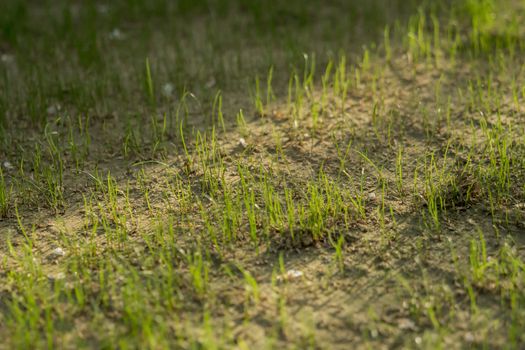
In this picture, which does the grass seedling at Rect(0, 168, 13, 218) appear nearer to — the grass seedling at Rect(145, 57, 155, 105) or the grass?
the grass

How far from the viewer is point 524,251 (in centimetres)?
335

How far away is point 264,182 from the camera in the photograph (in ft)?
12.6

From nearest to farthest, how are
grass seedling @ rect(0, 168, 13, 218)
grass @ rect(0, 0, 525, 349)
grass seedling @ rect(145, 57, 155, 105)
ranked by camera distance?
grass @ rect(0, 0, 525, 349)
grass seedling @ rect(0, 168, 13, 218)
grass seedling @ rect(145, 57, 155, 105)

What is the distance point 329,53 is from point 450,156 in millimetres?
1584

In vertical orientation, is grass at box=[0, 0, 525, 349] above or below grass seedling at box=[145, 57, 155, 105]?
below

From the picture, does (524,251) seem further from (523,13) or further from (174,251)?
(523,13)

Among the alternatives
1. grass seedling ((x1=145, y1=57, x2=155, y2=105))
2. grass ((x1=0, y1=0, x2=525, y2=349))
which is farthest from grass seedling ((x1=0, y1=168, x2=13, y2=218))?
grass seedling ((x1=145, y1=57, x2=155, y2=105))

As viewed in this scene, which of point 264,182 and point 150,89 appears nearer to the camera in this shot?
point 264,182

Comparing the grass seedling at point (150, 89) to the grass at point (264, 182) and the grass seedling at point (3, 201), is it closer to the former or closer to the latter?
the grass at point (264, 182)

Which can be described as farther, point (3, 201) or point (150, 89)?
point (150, 89)

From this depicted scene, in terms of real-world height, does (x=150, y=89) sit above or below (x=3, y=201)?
above

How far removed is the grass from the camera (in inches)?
119

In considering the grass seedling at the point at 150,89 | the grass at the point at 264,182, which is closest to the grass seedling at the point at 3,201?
the grass at the point at 264,182

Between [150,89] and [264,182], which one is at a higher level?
[150,89]
